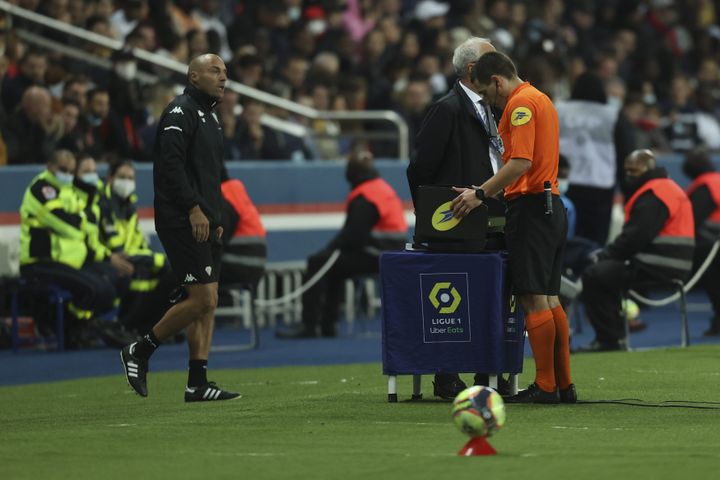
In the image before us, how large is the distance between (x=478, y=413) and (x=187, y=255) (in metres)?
3.75

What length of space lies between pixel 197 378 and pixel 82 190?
232 inches

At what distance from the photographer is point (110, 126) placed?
19.0 meters

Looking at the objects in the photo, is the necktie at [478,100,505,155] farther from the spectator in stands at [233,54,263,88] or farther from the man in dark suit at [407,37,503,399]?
the spectator in stands at [233,54,263,88]

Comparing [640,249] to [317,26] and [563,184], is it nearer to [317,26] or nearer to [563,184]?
[563,184]

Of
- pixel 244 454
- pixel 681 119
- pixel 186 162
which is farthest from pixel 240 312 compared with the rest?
pixel 244 454

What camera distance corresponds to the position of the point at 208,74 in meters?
11.2

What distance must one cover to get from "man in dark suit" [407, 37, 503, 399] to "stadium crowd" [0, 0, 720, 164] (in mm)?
7490

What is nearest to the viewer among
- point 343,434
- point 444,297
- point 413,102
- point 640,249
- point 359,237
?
point 343,434

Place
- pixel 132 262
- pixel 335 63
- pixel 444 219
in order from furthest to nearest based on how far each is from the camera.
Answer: pixel 335 63 → pixel 132 262 → pixel 444 219

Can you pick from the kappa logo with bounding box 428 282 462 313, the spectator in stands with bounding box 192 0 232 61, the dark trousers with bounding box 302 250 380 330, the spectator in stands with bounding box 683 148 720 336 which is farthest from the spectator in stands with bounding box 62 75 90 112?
the kappa logo with bounding box 428 282 462 313

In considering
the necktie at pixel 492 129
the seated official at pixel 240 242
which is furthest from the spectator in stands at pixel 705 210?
the necktie at pixel 492 129

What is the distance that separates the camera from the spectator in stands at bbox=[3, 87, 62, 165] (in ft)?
58.6

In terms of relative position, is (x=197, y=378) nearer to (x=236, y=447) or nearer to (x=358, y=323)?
(x=236, y=447)

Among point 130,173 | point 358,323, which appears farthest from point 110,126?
point 358,323
